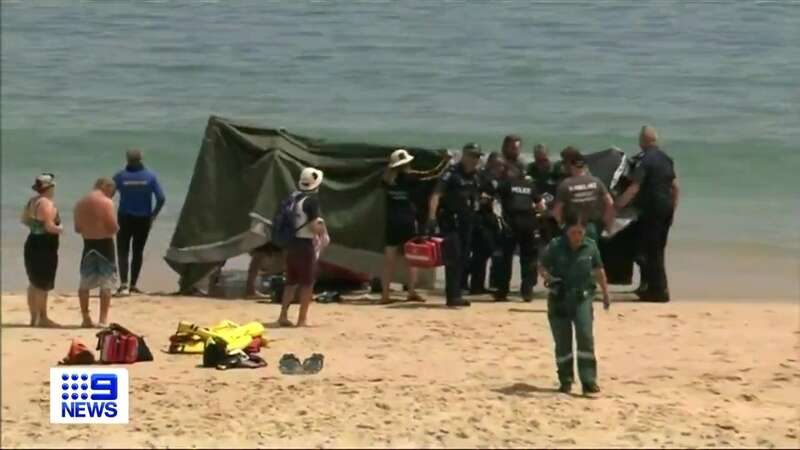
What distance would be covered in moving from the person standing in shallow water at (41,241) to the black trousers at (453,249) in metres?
3.75

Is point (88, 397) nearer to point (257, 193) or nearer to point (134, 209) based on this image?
point (134, 209)

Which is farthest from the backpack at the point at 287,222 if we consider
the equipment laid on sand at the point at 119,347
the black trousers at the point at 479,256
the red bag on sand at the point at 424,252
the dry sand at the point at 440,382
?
the black trousers at the point at 479,256

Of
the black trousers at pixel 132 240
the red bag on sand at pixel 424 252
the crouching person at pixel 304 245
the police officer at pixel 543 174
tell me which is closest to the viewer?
the crouching person at pixel 304 245

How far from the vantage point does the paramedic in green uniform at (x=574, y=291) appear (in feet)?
37.7

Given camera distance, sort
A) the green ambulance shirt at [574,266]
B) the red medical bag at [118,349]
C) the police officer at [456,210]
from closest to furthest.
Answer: the green ambulance shirt at [574,266]
the red medical bag at [118,349]
the police officer at [456,210]

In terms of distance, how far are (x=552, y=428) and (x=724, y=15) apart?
2977 cm

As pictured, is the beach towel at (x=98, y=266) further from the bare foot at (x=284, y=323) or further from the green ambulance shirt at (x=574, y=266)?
the green ambulance shirt at (x=574, y=266)

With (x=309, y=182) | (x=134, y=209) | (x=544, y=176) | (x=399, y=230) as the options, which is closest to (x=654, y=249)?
(x=544, y=176)

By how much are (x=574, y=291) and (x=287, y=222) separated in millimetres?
3575

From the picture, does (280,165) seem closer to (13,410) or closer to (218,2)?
(13,410)

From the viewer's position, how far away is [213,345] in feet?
40.9

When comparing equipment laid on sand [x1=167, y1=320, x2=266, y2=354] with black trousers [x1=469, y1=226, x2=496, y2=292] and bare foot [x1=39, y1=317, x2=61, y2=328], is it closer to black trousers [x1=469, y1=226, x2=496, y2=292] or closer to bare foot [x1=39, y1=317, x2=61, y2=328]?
bare foot [x1=39, y1=317, x2=61, y2=328]

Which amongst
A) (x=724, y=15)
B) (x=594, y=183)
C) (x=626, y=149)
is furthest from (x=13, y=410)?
→ (x=724, y=15)

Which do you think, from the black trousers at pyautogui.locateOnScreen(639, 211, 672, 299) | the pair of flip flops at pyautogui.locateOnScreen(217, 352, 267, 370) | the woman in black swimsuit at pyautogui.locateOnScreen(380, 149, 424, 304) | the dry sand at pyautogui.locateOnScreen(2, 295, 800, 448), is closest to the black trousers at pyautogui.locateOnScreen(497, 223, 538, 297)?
the dry sand at pyautogui.locateOnScreen(2, 295, 800, 448)
